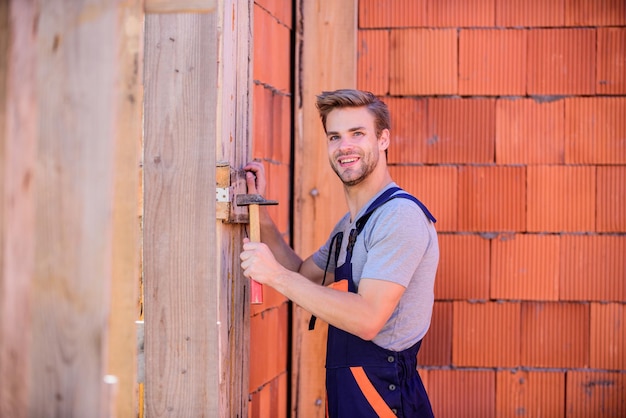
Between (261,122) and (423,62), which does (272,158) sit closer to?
(261,122)

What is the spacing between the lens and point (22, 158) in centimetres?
154

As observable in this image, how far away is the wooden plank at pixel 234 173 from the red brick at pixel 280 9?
1.27 feet

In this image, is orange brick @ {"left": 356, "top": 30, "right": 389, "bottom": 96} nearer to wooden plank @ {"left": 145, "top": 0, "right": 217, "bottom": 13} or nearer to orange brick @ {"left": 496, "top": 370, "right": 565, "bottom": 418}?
orange brick @ {"left": 496, "top": 370, "right": 565, "bottom": 418}

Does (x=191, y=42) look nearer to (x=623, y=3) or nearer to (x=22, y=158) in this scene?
(x=22, y=158)

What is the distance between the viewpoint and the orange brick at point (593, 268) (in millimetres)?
3818

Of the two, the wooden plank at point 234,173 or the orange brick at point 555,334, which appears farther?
the orange brick at point 555,334

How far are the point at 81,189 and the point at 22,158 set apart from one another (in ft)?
0.41

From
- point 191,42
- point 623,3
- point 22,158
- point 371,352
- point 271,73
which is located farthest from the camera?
point 623,3

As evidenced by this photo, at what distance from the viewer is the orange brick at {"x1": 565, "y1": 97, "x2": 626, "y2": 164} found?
12.5 ft

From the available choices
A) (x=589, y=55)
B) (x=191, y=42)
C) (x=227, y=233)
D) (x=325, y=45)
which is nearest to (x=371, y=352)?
(x=227, y=233)

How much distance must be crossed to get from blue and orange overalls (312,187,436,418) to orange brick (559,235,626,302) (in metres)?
1.43

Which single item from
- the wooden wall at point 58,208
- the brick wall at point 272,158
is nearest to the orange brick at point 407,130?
the brick wall at point 272,158

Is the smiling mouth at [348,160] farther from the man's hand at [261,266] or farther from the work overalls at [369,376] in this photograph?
the man's hand at [261,266]

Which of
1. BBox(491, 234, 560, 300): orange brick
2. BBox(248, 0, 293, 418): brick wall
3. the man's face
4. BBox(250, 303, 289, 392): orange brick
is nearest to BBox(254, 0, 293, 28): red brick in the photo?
BBox(248, 0, 293, 418): brick wall
